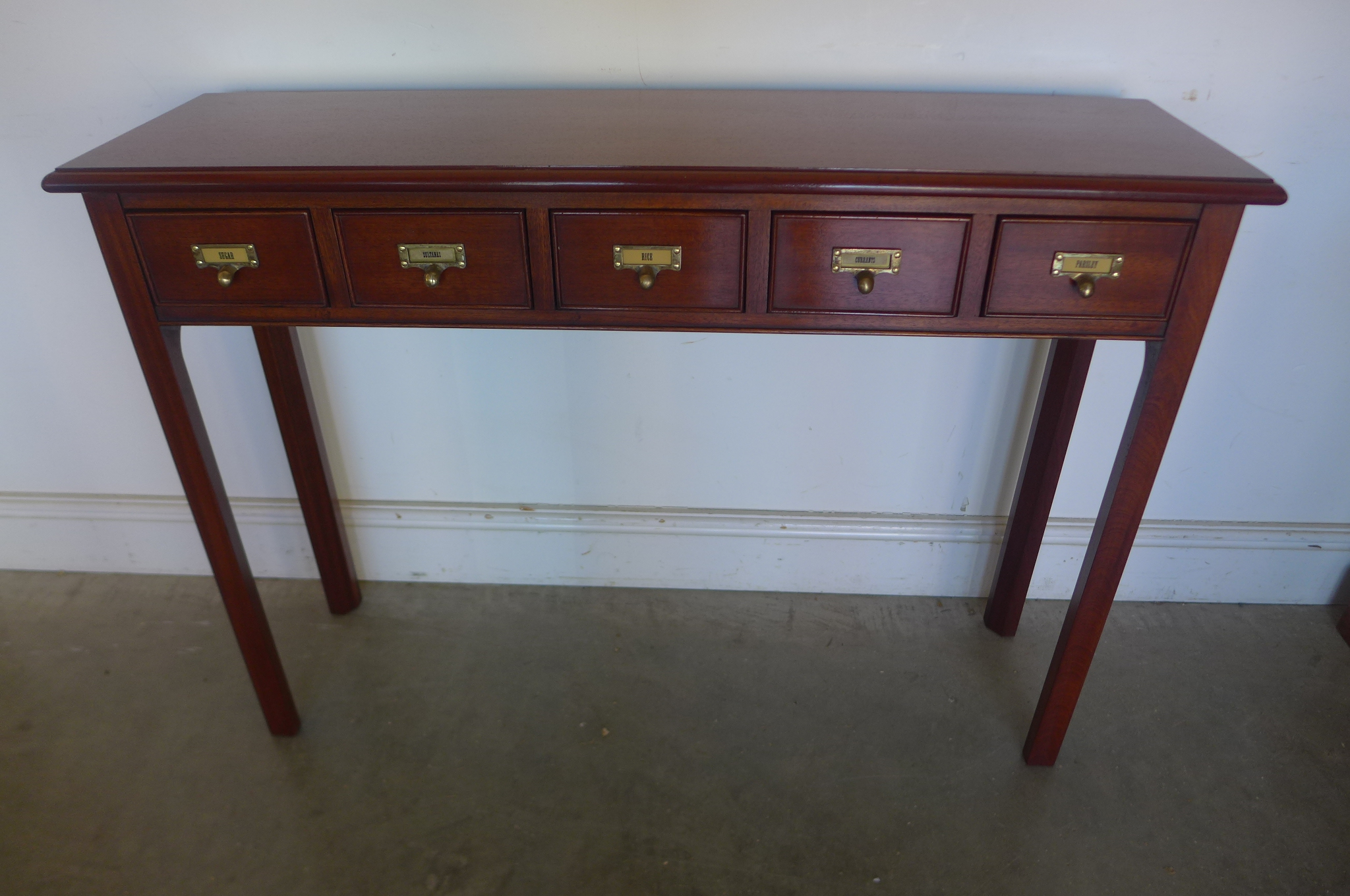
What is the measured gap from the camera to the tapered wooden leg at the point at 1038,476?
5.40ft

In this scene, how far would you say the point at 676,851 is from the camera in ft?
4.94

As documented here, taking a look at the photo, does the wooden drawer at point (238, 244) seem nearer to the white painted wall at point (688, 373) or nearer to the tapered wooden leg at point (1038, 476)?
the white painted wall at point (688, 373)

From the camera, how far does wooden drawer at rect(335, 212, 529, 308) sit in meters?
1.21

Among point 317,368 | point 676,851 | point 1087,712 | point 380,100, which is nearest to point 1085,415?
point 1087,712

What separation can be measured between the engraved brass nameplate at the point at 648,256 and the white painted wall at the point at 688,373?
526mm

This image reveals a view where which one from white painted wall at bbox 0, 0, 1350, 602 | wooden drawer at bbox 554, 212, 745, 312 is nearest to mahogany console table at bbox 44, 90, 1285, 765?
wooden drawer at bbox 554, 212, 745, 312

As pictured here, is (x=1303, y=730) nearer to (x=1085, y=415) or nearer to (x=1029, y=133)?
(x=1085, y=415)

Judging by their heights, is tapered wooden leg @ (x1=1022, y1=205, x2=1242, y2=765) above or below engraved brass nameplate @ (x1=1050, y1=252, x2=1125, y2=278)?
below

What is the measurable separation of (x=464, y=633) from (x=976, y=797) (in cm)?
111

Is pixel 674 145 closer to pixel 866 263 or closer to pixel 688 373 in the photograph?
pixel 866 263

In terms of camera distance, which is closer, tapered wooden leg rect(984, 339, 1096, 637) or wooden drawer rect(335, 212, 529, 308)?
wooden drawer rect(335, 212, 529, 308)

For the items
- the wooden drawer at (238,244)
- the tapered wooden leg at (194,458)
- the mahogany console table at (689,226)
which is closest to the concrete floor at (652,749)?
the tapered wooden leg at (194,458)

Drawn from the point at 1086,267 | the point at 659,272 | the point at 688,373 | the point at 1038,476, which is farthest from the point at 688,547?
the point at 1086,267

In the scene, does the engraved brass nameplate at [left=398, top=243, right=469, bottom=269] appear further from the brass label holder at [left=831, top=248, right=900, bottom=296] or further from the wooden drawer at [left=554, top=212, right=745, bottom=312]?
the brass label holder at [left=831, top=248, right=900, bottom=296]
